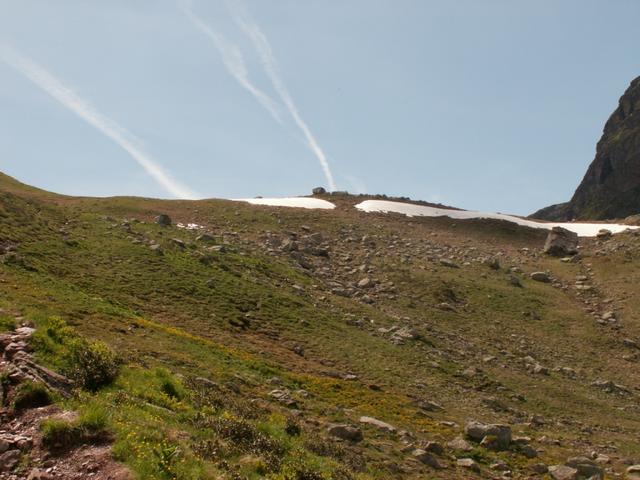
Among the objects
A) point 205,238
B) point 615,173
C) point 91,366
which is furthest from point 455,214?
point 615,173

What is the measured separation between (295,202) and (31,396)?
2319 inches

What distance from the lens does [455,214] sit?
73.5 metres

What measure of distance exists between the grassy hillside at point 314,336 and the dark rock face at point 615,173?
81550mm

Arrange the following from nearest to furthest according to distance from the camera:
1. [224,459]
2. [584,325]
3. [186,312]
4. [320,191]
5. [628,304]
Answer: [224,459] → [186,312] → [584,325] → [628,304] → [320,191]

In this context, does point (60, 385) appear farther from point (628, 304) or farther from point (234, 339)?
point (628, 304)

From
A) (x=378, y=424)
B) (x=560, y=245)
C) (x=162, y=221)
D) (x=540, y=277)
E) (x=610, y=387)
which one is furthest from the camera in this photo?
(x=560, y=245)

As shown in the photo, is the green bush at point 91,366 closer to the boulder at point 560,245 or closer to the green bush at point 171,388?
the green bush at point 171,388

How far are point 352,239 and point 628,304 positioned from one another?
23044mm

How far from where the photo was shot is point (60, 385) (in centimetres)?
1291

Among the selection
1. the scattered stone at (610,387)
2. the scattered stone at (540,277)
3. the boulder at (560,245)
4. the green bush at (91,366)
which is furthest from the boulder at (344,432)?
the boulder at (560,245)

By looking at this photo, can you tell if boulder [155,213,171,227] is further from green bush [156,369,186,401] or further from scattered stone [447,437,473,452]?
scattered stone [447,437,473,452]

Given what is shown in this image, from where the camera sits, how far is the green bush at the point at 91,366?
44.3 feet

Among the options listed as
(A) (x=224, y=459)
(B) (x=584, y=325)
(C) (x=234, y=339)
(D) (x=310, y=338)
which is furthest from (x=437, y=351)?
Answer: (A) (x=224, y=459)

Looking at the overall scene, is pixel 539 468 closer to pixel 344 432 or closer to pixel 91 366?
pixel 344 432
